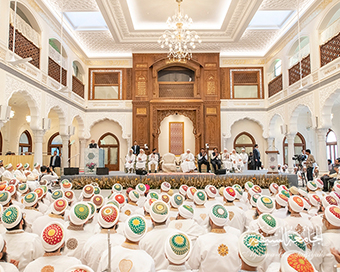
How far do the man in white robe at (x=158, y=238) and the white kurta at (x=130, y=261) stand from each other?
48cm

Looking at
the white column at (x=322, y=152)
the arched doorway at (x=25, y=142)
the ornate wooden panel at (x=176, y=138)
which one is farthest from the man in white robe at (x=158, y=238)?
the arched doorway at (x=25, y=142)

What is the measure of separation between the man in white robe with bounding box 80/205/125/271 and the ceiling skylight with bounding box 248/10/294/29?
31.5ft

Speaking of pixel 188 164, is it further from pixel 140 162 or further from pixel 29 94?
pixel 29 94

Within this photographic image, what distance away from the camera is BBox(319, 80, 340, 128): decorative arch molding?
7891 millimetres

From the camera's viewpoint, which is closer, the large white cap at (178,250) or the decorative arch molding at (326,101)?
the large white cap at (178,250)

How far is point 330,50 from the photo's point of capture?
7.83 m

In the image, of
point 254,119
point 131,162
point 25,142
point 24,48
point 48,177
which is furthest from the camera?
point 254,119

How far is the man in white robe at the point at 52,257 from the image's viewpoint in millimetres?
1538

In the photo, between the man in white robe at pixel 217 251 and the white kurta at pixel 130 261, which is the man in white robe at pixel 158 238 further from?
the white kurta at pixel 130 261

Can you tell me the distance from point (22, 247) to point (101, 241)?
597mm

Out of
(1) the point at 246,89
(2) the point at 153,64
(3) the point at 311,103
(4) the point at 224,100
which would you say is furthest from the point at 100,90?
(3) the point at 311,103

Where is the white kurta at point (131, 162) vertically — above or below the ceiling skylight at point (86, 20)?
below

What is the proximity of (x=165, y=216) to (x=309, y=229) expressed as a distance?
1100mm

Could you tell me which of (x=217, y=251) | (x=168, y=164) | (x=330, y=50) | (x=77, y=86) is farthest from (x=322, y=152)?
(x=77, y=86)
